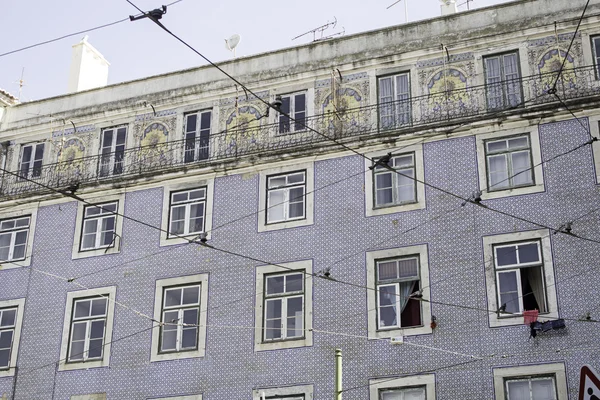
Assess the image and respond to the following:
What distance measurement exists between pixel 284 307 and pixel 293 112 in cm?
503

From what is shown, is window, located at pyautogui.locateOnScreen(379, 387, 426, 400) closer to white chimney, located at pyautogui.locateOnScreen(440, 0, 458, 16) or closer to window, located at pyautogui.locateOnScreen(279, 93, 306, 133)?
window, located at pyautogui.locateOnScreen(279, 93, 306, 133)

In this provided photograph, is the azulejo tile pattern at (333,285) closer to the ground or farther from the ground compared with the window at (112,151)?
closer to the ground

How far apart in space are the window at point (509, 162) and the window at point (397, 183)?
5.64ft

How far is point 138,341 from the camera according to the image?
22219 millimetres

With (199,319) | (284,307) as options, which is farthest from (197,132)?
(284,307)

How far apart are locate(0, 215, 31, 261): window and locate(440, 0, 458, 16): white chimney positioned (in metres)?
12.1

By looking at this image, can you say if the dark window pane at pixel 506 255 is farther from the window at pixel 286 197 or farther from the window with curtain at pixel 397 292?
the window at pixel 286 197

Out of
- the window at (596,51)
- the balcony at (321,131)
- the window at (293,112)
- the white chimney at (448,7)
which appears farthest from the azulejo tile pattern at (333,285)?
the white chimney at (448,7)

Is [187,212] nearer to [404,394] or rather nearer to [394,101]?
[394,101]

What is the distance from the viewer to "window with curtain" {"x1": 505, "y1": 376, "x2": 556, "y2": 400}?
18.5m

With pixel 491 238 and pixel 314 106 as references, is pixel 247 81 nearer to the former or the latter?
pixel 314 106

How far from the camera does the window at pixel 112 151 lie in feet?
81.3

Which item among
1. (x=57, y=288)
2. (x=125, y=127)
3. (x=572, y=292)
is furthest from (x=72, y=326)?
(x=572, y=292)

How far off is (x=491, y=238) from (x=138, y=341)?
8.46m
